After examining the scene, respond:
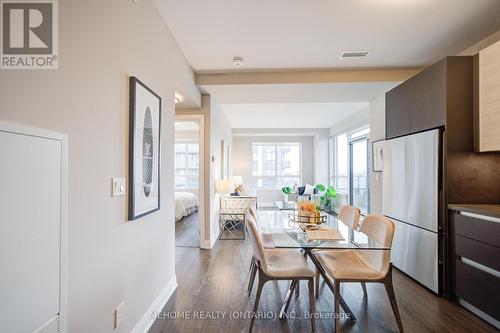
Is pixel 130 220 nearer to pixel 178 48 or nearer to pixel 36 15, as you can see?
pixel 36 15

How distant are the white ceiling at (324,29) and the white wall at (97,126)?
22.2 inches

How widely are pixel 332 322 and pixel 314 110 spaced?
442 cm

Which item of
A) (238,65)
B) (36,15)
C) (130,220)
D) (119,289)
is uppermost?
(238,65)

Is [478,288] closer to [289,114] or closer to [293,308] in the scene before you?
[293,308]

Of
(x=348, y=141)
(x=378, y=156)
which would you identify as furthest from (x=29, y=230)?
(x=348, y=141)

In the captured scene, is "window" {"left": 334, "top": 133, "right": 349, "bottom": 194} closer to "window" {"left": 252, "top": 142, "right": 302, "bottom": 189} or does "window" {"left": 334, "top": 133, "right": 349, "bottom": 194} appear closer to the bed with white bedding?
"window" {"left": 252, "top": 142, "right": 302, "bottom": 189}

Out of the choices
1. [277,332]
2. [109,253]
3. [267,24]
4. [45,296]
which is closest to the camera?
[45,296]

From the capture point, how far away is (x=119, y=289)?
1.49 metres

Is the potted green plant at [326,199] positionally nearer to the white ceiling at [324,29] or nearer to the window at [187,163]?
the window at [187,163]

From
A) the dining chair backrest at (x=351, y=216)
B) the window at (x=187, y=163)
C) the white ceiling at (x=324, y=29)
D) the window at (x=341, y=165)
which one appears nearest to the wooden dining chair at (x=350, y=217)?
the dining chair backrest at (x=351, y=216)

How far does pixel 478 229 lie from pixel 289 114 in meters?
4.33

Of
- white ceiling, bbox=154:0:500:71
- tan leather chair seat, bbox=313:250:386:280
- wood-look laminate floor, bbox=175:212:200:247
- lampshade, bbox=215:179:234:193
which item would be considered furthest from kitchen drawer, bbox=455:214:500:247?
wood-look laminate floor, bbox=175:212:200:247

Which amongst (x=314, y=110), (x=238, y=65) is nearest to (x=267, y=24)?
(x=238, y=65)

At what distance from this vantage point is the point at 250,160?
820 centimetres
